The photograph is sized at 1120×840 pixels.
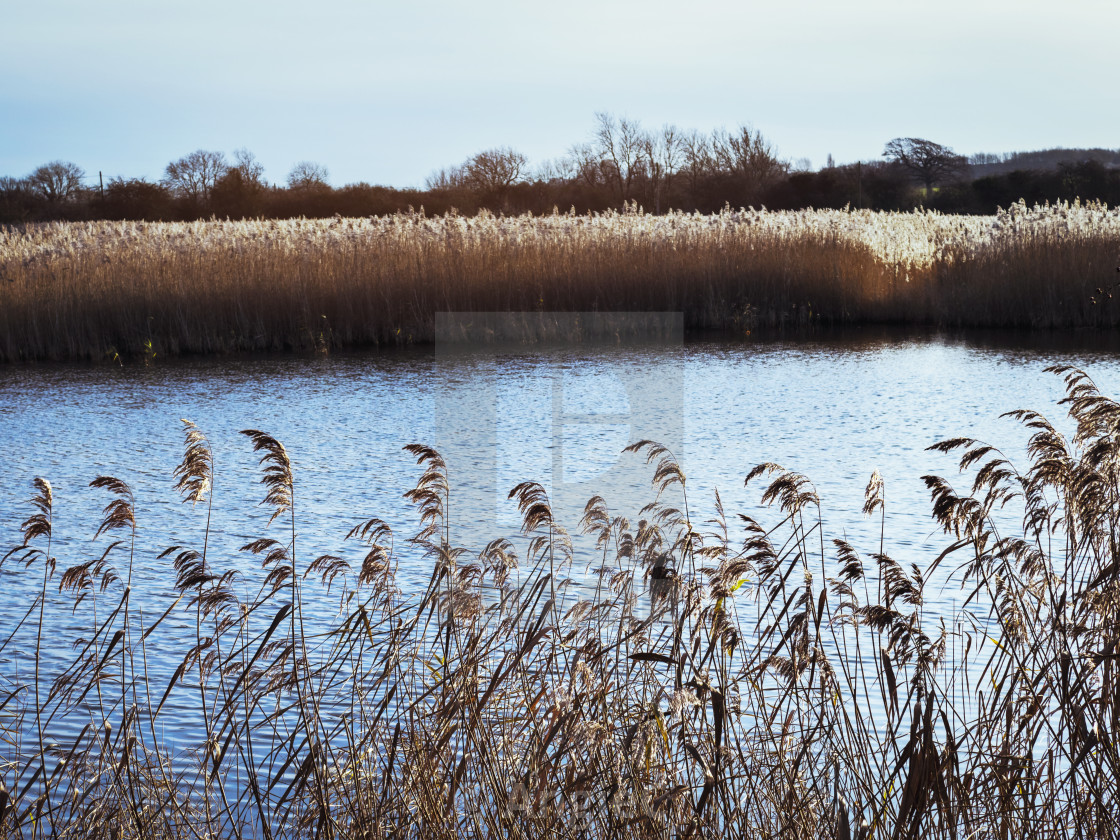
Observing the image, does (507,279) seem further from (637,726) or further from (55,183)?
(55,183)

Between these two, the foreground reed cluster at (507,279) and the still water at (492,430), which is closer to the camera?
the still water at (492,430)

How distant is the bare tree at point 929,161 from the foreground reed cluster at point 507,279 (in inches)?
1387

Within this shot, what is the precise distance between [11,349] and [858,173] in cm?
3244

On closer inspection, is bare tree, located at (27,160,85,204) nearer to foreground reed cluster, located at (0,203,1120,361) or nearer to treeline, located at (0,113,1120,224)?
treeline, located at (0,113,1120,224)

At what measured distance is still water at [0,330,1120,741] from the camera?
439cm

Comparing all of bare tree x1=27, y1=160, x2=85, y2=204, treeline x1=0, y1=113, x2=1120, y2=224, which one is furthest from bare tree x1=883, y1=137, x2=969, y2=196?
bare tree x1=27, y1=160, x2=85, y2=204

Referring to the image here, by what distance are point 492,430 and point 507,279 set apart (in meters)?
5.73

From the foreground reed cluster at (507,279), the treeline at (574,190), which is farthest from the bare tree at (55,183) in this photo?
the foreground reed cluster at (507,279)

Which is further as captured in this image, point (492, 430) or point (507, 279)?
point (507, 279)

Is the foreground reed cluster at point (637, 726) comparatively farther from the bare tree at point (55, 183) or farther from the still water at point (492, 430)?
the bare tree at point (55, 183)

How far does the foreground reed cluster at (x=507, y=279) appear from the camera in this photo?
11758 millimetres

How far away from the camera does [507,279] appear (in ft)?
41.0

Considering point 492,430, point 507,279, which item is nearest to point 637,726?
point 492,430

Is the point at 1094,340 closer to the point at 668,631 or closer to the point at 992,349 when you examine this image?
the point at 992,349
